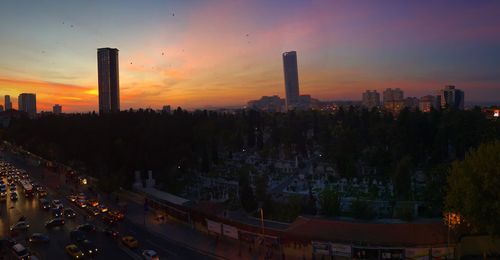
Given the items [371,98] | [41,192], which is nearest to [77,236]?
[41,192]

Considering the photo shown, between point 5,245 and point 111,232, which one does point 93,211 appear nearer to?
point 111,232

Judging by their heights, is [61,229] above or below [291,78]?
below

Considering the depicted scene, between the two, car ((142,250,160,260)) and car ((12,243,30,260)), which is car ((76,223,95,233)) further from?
car ((142,250,160,260))

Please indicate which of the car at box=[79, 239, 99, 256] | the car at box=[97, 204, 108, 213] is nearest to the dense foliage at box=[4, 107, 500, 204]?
the car at box=[97, 204, 108, 213]

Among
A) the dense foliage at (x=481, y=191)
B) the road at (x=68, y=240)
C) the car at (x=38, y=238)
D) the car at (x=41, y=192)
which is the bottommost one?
the road at (x=68, y=240)

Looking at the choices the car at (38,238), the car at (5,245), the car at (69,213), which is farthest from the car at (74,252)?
the car at (69,213)

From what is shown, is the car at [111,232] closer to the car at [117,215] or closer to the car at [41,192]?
the car at [117,215]
